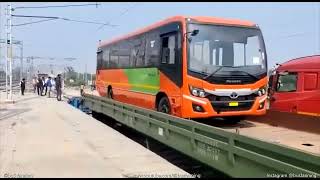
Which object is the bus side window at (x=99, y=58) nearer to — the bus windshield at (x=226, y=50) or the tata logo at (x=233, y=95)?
the bus windshield at (x=226, y=50)

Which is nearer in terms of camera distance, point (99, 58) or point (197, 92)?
point (197, 92)

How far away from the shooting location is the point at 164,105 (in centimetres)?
1173

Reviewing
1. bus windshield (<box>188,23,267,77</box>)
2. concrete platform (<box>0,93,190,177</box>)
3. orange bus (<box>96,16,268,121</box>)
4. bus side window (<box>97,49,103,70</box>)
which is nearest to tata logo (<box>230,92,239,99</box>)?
orange bus (<box>96,16,268,121</box>)

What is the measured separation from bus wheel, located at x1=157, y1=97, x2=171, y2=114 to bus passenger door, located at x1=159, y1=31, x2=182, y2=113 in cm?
25

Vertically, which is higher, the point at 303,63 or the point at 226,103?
the point at 303,63

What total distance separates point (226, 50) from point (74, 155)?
12.9ft

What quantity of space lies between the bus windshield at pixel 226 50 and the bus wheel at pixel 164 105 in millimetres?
1496

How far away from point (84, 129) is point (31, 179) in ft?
22.2

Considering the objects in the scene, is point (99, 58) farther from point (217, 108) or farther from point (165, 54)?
point (217, 108)

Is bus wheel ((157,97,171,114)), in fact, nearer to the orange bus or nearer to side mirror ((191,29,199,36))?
the orange bus

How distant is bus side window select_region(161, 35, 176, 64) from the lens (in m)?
11.1

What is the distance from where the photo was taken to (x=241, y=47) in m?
10.4

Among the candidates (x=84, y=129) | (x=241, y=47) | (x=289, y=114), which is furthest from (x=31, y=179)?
(x=84, y=129)

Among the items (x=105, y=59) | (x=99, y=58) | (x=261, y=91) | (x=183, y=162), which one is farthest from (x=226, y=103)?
(x=99, y=58)
